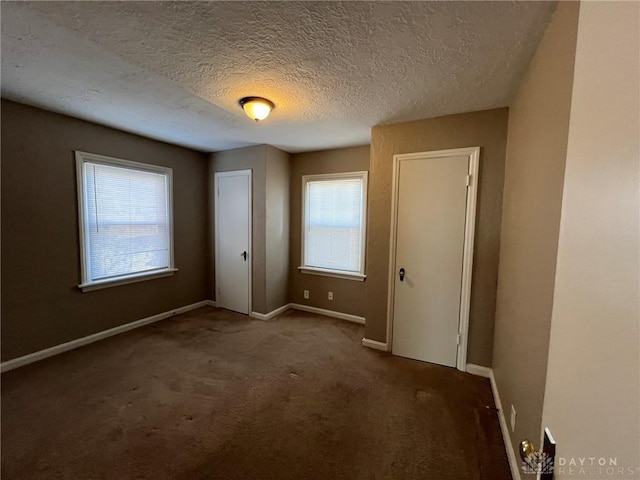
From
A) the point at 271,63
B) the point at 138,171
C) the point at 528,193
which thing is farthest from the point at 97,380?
the point at 528,193

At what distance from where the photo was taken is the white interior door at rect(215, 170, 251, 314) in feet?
12.4

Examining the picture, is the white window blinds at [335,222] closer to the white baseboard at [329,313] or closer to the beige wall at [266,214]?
the beige wall at [266,214]

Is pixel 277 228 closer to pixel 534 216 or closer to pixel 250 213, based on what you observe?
pixel 250 213

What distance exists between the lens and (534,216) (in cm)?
137

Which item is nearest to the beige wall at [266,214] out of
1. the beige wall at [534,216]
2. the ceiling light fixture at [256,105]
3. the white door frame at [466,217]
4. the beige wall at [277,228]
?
the beige wall at [277,228]

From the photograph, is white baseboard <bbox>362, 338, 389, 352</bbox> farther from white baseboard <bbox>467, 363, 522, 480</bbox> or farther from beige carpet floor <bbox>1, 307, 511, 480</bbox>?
white baseboard <bbox>467, 363, 522, 480</bbox>

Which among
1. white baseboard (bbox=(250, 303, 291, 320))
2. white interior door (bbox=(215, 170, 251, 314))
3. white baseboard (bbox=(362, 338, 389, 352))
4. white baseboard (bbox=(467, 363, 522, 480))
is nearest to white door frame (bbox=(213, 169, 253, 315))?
white interior door (bbox=(215, 170, 251, 314))

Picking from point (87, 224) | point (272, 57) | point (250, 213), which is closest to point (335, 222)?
point (250, 213)

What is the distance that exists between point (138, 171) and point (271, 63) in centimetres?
259

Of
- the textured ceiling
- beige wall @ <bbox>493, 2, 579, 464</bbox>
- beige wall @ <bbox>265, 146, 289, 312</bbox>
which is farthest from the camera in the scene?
beige wall @ <bbox>265, 146, 289, 312</bbox>

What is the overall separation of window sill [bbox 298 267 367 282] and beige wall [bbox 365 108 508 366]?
33.3 inches

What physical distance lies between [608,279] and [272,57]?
1835 mm

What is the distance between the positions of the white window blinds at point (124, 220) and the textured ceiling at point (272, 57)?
733 mm

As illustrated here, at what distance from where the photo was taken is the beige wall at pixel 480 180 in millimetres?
2287
